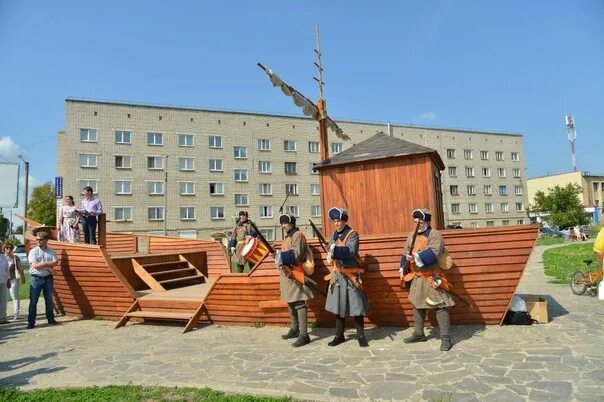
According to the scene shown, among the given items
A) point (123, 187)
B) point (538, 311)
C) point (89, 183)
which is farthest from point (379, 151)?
point (89, 183)

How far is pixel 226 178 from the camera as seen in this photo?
4338 centimetres

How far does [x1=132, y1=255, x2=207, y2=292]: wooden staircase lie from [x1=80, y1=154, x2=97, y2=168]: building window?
31993 millimetres

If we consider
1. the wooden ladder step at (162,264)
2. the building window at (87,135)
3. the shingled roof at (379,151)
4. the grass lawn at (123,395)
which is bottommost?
the grass lawn at (123,395)

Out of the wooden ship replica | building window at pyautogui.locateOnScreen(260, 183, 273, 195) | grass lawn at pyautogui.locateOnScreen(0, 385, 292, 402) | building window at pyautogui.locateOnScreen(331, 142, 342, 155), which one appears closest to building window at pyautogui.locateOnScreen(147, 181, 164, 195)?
building window at pyautogui.locateOnScreen(260, 183, 273, 195)

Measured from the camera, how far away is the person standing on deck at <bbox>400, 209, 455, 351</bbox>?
563cm

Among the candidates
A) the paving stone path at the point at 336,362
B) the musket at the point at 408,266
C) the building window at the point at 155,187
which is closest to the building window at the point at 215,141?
the building window at the point at 155,187

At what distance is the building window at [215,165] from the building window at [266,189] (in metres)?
4.76

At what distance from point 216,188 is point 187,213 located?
151 inches

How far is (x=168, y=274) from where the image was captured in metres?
9.77

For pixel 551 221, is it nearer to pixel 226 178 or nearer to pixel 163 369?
pixel 226 178

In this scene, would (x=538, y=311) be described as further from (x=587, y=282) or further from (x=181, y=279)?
(x=181, y=279)

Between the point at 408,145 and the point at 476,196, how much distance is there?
52308 millimetres

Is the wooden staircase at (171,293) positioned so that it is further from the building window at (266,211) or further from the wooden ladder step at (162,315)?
the building window at (266,211)

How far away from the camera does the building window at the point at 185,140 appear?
41.7 m
